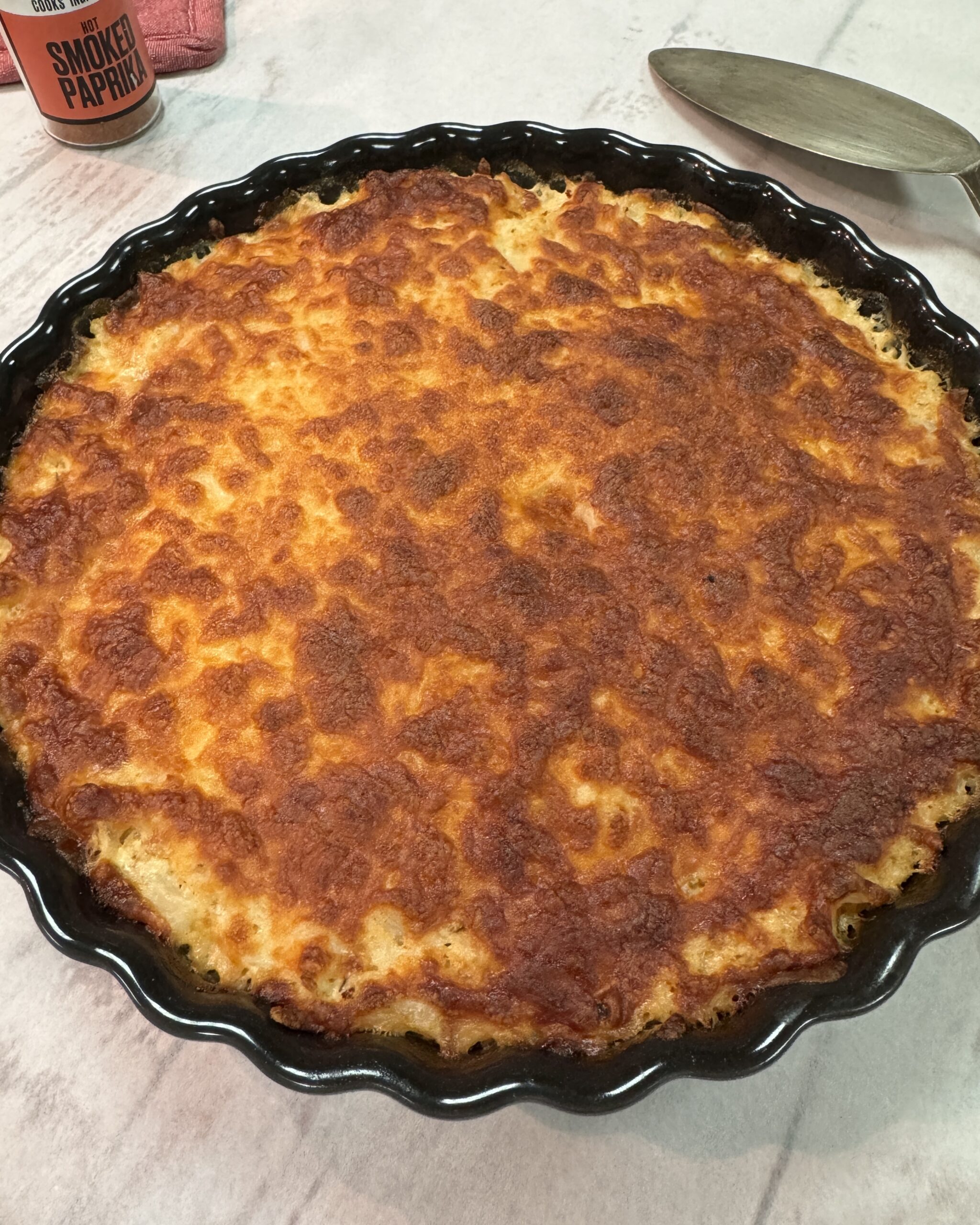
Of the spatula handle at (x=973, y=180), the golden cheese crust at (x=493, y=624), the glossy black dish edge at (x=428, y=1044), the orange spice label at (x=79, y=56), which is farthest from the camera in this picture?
the spatula handle at (x=973, y=180)

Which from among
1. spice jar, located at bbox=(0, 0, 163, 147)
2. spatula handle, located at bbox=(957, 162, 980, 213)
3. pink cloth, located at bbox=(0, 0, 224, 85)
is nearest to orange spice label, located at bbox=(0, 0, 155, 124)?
spice jar, located at bbox=(0, 0, 163, 147)

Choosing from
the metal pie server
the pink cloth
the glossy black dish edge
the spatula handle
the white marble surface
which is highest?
the pink cloth

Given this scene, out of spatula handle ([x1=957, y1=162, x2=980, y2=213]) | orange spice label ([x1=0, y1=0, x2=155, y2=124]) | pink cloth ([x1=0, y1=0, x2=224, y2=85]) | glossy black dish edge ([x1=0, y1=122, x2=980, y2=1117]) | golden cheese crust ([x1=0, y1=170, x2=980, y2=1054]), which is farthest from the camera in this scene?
pink cloth ([x1=0, y1=0, x2=224, y2=85])

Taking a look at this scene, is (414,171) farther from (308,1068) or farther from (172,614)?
(308,1068)

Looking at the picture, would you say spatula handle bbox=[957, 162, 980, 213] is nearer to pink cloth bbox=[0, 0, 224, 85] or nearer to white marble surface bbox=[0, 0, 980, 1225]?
white marble surface bbox=[0, 0, 980, 1225]

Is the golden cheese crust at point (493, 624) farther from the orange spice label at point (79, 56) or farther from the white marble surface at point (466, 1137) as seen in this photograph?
the orange spice label at point (79, 56)

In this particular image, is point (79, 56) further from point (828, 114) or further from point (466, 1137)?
point (466, 1137)

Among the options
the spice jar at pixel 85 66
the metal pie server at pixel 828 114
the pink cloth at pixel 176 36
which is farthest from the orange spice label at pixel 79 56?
the metal pie server at pixel 828 114

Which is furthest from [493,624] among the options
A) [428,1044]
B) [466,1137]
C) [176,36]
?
[176,36]
